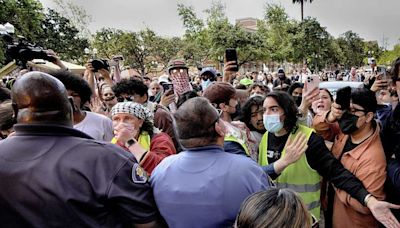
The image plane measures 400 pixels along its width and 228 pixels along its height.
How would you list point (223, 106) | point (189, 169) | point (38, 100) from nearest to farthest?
point (38, 100) < point (189, 169) < point (223, 106)

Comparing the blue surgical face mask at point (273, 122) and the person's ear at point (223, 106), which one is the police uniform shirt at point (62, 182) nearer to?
the blue surgical face mask at point (273, 122)

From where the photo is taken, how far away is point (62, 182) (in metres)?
1.49

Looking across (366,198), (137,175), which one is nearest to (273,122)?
(366,198)

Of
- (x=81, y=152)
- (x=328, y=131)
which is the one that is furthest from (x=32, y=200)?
(x=328, y=131)

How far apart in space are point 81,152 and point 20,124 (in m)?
0.32

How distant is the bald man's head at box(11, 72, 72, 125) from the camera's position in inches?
62.9

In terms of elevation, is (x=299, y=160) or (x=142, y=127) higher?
(x=142, y=127)

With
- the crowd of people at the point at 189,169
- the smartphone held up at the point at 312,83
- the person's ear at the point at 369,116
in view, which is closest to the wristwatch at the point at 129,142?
the crowd of people at the point at 189,169

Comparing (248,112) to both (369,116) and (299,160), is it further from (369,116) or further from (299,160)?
(369,116)

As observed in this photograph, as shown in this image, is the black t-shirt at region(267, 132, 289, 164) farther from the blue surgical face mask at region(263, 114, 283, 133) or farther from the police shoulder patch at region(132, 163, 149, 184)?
the police shoulder patch at region(132, 163, 149, 184)

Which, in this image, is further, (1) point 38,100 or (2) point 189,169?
(2) point 189,169

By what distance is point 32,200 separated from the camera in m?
1.49

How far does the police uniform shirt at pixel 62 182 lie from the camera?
149 centimetres

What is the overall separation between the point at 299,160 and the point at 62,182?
1.79 m
